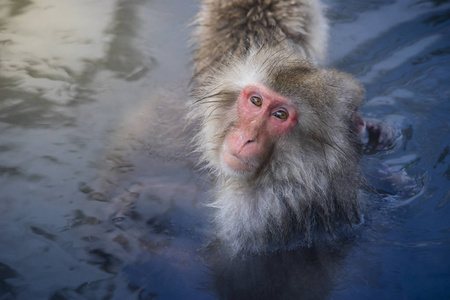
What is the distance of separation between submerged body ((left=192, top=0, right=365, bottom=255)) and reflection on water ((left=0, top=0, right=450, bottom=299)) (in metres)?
0.23

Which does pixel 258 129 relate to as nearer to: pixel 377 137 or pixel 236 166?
pixel 236 166

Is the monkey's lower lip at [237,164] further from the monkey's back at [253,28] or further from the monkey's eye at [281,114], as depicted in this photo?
the monkey's back at [253,28]

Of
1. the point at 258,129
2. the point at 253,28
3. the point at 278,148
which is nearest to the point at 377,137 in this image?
the point at 253,28

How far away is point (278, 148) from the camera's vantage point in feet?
11.2

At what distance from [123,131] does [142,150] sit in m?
0.32

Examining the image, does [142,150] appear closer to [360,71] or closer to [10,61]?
[10,61]

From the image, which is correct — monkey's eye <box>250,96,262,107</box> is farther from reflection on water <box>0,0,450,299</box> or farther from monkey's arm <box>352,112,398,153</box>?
monkey's arm <box>352,112,398,153</box>

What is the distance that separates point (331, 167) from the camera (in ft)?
11.3

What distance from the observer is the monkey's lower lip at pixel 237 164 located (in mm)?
3355

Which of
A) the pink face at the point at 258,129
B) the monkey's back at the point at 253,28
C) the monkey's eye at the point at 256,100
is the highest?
the monkey's back at the point at 253,28

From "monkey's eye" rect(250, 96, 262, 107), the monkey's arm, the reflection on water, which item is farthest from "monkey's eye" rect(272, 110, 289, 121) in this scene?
the monkey's arm

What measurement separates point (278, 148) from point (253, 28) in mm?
1257

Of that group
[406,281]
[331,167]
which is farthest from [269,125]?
[406,281]

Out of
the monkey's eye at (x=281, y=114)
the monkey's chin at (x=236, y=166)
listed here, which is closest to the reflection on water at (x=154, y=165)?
the monkey's chin at (x=236, y=166)
